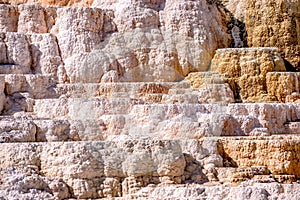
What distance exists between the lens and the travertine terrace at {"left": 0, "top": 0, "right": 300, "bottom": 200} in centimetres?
1357

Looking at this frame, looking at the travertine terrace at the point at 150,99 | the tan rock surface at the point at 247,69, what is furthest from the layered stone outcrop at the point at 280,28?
the tan rock surface at the point at 247,69

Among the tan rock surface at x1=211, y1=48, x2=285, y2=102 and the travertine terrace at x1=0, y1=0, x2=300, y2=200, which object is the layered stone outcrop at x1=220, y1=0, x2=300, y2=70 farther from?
the tan rock surface at x1=211, y1=48, x2=285, y2=102

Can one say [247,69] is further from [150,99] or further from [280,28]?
[150,99]

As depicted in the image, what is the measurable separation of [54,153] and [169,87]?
5013 millimetres

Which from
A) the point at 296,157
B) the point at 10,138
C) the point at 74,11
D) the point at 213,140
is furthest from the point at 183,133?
the point at 74,11

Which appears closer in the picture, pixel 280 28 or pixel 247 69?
pixel 247 69

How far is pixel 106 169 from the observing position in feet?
45.2

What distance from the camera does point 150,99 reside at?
56.6ft

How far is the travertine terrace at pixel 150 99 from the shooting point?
44.5ft

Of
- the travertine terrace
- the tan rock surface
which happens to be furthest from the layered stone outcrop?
the tan rock surface

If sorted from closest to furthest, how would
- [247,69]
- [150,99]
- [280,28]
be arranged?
[150,99] → [247,69] → [280,28]

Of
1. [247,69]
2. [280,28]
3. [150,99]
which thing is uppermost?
[280,28]

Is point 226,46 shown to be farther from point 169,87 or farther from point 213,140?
point 213,140

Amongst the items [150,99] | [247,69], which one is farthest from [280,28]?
[150,99]
